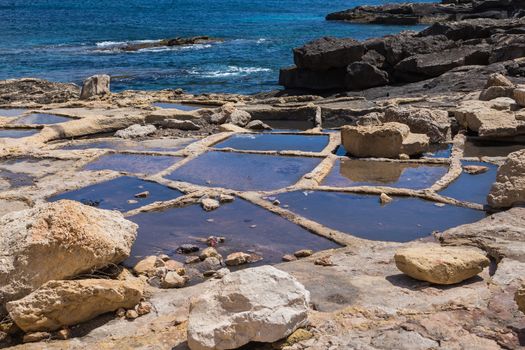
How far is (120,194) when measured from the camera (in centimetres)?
774

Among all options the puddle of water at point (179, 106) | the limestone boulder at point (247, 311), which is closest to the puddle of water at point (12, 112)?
the puddle of water at point (179, 106)

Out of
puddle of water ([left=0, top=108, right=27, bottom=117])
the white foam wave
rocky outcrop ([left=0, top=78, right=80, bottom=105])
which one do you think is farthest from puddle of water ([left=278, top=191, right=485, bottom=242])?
the white foam wave

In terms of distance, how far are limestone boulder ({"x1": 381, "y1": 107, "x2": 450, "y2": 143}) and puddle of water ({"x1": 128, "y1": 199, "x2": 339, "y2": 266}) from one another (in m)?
3.78

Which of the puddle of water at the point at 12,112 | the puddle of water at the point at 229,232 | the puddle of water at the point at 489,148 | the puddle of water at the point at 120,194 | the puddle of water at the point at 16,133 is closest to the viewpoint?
the puddle of water at the point at 229,232

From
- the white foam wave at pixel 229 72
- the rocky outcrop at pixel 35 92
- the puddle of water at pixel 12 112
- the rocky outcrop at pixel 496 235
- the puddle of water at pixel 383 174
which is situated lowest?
the white foam wave at pixel 229 72

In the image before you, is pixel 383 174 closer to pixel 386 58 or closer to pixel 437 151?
pixel 437 151

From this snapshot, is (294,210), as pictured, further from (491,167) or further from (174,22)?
(174,22)

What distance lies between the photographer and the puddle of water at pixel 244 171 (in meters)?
8.09

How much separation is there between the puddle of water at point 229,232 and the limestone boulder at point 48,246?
2.98ft

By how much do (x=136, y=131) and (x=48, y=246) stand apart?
7.10m

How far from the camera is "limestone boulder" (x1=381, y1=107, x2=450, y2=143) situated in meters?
9.80

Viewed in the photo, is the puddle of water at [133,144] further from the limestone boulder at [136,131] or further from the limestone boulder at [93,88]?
the limestone boulder at [93,88]

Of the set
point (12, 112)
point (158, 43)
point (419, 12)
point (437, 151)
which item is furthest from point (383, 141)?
point (419, 12)

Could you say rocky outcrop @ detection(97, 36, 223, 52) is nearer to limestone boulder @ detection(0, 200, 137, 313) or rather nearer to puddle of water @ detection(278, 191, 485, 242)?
puddle of water @ detection(278, 191, 485, 242)
